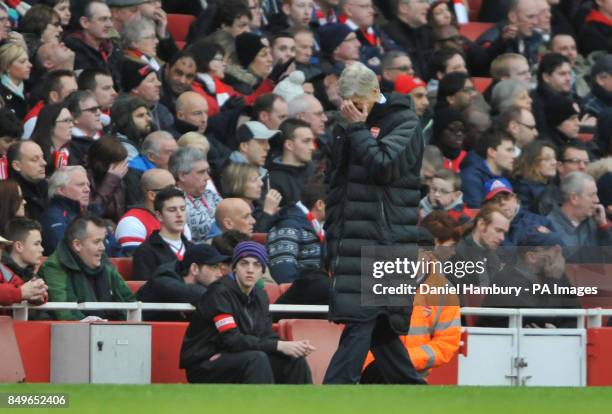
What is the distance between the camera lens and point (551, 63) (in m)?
19.2

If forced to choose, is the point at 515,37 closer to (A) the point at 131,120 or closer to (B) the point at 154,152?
(A) the point at 131,120

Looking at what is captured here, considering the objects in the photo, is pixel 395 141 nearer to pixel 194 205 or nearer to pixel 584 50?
pixel 194 205

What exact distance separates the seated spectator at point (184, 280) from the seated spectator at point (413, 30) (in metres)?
7.57

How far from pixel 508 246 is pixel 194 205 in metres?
2.51

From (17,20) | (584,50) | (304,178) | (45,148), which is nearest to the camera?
(45,148)

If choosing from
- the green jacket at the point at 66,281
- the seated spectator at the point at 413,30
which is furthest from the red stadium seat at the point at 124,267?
the seated spectator at the point at 413,30

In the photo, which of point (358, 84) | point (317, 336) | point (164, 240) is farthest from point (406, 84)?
point (358, 84)

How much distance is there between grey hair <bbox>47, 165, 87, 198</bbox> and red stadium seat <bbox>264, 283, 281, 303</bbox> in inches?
62.4

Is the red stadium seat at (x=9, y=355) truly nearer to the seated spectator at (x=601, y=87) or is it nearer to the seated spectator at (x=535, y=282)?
the seated spectator at (x=535, y=282)

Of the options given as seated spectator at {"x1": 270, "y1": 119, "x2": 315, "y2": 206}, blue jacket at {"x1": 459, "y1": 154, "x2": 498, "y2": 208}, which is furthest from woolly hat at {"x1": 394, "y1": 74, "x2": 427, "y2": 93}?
seated spectator at {"x1": 270, "y1": 119, "x2": 315, "y2": 206}

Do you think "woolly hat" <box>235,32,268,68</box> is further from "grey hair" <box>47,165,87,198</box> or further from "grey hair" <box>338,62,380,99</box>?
"grey hair" <box>338,62,380,99</box>

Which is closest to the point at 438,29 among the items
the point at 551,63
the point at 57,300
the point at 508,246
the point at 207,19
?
the point at 551,63

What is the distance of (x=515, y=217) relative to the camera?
15.5 m

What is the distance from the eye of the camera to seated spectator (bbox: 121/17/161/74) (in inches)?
652
